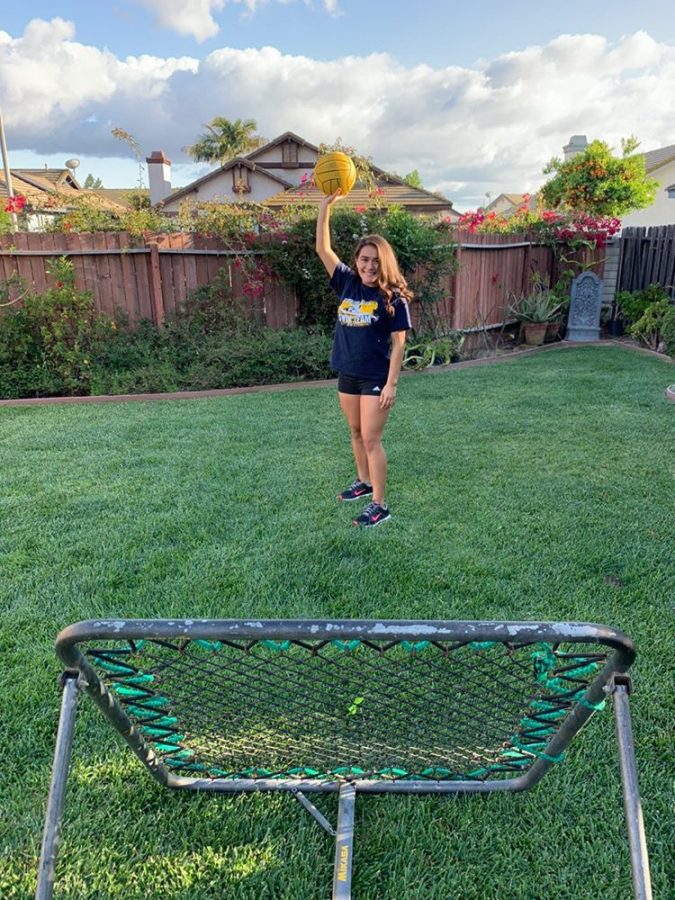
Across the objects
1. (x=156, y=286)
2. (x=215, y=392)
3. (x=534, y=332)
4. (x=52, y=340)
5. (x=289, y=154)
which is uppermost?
(x=289, y=154)

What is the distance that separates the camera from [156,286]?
7.64 metres

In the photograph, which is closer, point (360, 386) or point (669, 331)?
point (360, 386)

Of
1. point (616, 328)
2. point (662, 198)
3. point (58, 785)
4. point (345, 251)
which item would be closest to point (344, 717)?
point (58, 785)

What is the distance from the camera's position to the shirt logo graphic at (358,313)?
10.5 ft

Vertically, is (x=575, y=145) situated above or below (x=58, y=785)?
above

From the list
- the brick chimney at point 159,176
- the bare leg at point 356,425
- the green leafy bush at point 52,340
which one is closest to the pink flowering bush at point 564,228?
the green leafy bush at point 52,340

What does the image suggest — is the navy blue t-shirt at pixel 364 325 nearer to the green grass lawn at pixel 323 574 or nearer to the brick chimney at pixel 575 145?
the green grass lawn at pixel 323 574

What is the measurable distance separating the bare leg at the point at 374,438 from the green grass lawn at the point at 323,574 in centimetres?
24

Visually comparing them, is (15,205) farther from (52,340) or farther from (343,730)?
(343,730)

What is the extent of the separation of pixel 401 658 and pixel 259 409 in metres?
4.10

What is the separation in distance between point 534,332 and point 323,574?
26.8 ft

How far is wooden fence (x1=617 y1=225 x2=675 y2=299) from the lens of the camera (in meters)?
9.38

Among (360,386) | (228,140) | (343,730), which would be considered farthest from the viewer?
(228,140)

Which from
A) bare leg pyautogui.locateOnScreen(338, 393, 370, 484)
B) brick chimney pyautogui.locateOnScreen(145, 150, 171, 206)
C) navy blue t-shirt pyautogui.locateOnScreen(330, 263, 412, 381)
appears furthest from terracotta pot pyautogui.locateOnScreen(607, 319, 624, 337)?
brick chimney pyautogui.locateOnScreen(145, 150, 171, 206)
